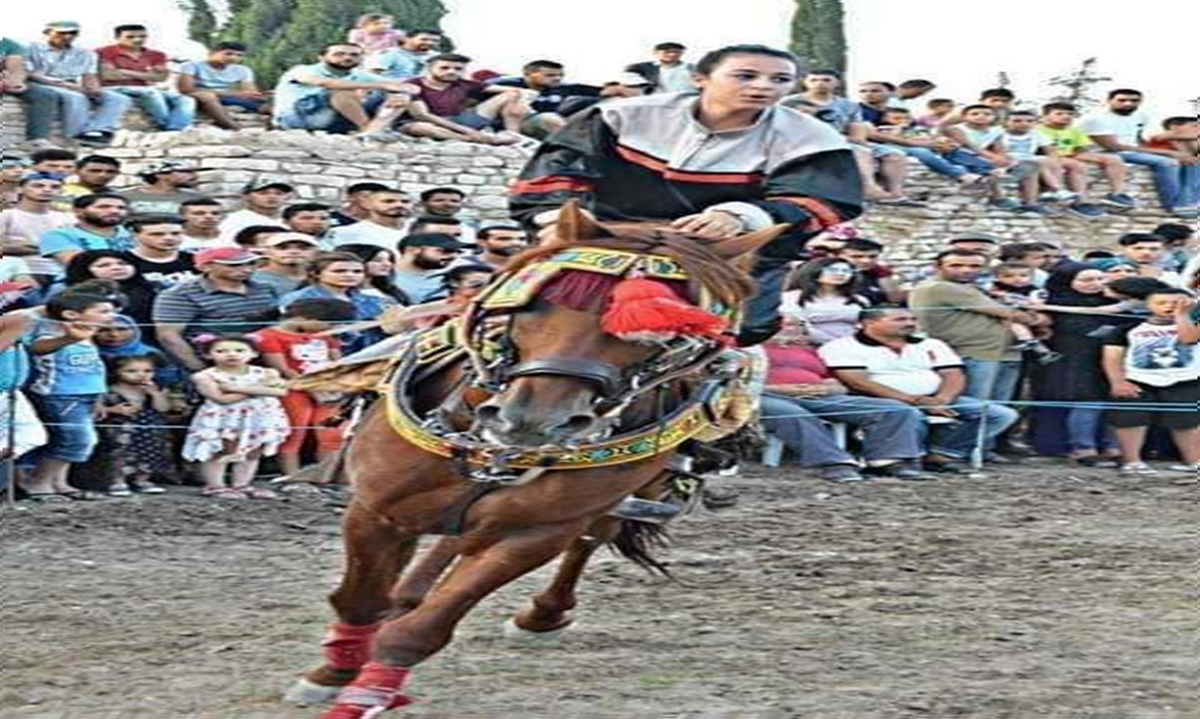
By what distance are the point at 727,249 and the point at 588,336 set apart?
708 mm

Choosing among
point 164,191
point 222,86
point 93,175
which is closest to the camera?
point 93,175

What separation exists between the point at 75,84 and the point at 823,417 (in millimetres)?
6626

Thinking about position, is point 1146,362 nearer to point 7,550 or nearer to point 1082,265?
point 1082,265

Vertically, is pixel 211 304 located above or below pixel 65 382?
above

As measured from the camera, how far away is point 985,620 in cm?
727

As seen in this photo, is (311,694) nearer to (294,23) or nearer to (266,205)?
(266,205)

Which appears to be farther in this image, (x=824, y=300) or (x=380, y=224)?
(x=380, y=224)

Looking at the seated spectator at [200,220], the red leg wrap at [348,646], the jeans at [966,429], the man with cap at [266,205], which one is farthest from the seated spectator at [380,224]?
the red leg wrap at [348,646]

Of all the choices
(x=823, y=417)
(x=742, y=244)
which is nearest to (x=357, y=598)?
(x=742, y=244)

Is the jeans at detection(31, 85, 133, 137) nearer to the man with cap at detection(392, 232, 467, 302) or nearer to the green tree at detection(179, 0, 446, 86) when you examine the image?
the man with cap at detection(392, 232, 467, 302)

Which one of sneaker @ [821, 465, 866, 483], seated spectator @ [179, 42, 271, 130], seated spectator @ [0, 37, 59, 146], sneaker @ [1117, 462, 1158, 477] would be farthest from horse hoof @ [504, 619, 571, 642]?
seated spectator @ [179, 42, 271, 130]

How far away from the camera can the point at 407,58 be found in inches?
652

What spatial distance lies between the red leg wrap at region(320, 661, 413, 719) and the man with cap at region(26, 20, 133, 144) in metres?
10.3

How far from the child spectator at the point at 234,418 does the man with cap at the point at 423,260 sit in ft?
4.38
